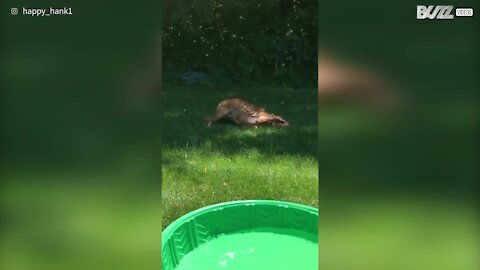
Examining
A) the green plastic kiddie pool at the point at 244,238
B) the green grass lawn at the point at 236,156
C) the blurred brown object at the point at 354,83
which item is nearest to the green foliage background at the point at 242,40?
the green grass lawn at the point at 236,156

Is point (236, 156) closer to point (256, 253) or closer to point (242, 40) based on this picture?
point (256, 253)

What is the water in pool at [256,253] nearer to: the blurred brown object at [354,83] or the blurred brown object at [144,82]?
the blurred brown object at [144,82]

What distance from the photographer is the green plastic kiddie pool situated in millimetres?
2035

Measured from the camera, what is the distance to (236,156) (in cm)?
253

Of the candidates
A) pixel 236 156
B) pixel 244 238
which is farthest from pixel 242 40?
pixel 244 238

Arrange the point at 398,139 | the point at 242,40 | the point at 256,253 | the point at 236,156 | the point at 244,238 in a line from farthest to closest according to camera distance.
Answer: the point at 236,156 < the point at 244,238 < the point at 256,253 < the point at 242,40 < the point at 398,139

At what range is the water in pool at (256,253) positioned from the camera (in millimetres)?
2035

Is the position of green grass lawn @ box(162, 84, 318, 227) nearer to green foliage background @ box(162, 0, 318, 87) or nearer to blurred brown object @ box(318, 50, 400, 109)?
green foliage background @ box(162, 0, 318, 87)

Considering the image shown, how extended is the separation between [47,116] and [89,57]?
17 cm

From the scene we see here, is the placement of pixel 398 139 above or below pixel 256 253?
above

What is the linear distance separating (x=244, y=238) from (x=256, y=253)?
15 cm

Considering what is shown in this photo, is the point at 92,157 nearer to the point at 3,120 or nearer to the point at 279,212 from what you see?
the point at 3,120

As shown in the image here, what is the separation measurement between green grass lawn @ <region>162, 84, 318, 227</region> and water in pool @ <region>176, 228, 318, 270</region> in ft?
0.70

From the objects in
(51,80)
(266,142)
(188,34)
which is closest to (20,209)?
(51,80)
